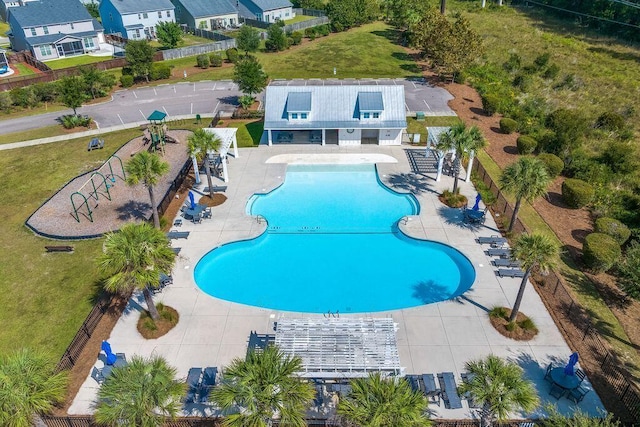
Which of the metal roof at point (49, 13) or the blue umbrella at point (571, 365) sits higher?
the metal roof at point (49, 13)

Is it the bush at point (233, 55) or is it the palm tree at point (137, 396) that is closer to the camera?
the palm tree at point (137, 396)

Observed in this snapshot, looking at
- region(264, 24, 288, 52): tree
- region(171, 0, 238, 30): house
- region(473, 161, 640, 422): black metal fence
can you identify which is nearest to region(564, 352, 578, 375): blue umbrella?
region(473, 161, 640, 422): black metal fence

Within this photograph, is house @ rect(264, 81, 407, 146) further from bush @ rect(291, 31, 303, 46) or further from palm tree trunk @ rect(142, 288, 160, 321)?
bush @ rect(291, 31, 303, 46)

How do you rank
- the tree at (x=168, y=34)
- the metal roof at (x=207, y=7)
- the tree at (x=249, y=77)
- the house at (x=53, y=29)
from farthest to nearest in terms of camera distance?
the metal roof at (x=207, y=7) < the tree at (x=168, y=34) < the house at (x=53, y=29) < the tree at (x=249, y=77)

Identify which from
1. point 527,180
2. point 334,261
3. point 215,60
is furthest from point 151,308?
point 215,60

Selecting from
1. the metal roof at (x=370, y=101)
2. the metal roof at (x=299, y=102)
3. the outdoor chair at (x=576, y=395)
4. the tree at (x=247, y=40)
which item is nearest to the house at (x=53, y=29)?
the tree at (x=247, y=40)

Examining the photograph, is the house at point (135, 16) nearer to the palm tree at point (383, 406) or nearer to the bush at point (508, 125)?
the bush at point (508, 125)

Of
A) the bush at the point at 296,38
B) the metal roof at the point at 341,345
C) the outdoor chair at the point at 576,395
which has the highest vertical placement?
the bush at the point at 296,38

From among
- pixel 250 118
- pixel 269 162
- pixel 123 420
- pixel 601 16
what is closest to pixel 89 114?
pixel 250 118

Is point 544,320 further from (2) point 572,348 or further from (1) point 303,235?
(1) point 303,235
